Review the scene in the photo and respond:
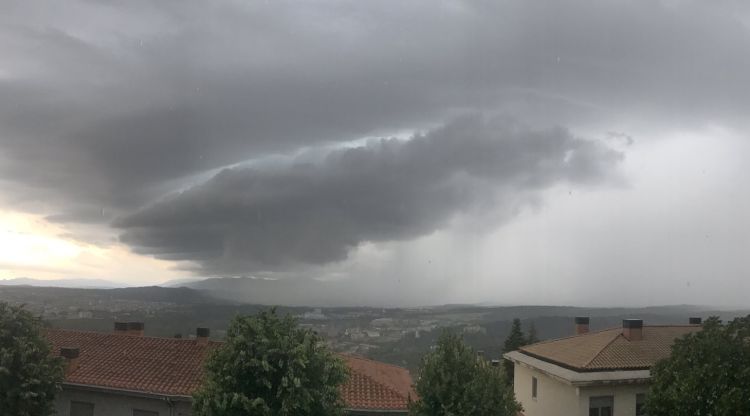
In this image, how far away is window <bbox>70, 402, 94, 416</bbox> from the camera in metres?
24.8

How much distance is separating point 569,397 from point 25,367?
23784mm

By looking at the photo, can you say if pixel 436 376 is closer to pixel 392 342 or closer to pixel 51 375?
pixel 51 375

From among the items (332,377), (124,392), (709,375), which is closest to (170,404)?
(124,392)

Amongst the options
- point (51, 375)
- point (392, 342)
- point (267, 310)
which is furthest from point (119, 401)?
point (392, 342)

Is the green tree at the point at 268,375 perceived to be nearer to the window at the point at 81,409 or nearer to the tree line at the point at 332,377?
the tree line at the point at 332,377

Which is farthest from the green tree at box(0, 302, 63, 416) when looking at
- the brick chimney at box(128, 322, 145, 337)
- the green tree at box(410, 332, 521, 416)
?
the green tree at box(410, 332, 521, 416)

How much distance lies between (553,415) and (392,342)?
105 ft

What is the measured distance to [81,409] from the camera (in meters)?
24.9

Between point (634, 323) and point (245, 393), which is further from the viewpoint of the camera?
point (634, 323)

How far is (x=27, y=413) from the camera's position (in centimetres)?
2111

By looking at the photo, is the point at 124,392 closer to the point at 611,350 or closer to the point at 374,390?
the point at 374,390

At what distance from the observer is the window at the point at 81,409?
24.8 meters

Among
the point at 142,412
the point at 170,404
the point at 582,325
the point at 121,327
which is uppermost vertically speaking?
the point at 582,325

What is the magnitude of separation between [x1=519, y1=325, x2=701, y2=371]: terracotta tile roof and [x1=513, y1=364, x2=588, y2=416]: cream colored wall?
3.53ft
